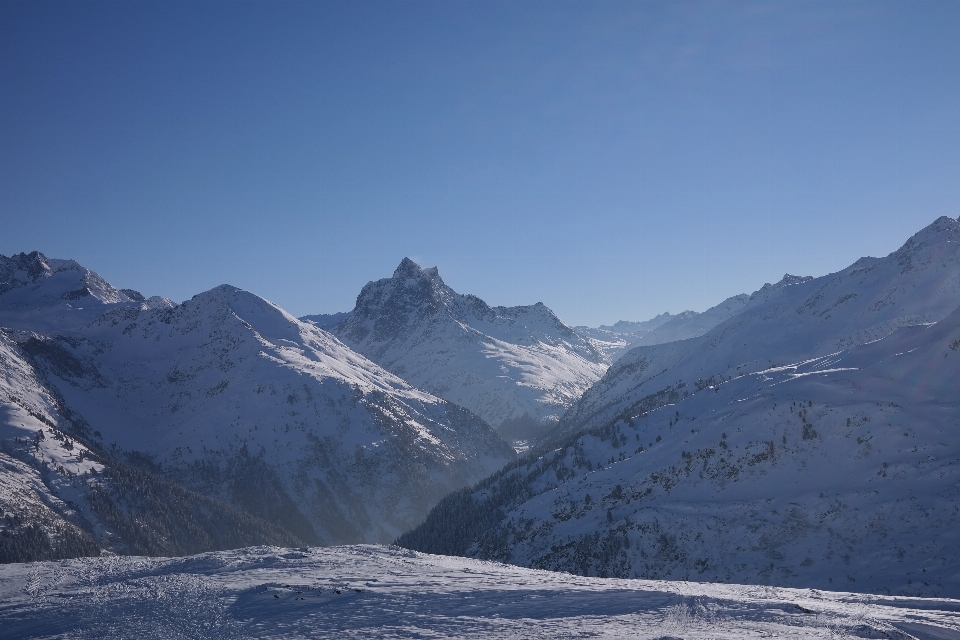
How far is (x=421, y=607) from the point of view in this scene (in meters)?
32.8

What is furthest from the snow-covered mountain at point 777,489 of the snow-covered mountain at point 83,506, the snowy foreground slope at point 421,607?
the snow-covered mountain at point 83,506

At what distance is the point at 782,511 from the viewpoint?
210ft

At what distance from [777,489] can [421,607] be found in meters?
51.6

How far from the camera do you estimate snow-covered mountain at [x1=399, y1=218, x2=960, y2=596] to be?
54.9 metres

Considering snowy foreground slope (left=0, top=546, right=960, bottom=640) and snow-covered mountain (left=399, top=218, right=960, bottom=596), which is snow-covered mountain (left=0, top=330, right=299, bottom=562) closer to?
snow-covered mountain (left=399, top=218, right=960, bottom=596)

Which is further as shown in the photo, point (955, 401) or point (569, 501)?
point (569, 501)

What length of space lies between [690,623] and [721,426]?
198ft

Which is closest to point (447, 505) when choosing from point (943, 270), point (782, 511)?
point (782, 511)

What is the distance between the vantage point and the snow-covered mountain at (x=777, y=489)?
2163 inches

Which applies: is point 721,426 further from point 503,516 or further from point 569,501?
point 503,516

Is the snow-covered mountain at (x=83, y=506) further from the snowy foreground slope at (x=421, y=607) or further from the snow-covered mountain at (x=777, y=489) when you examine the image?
the snowy foreground slope at (x=421, y=607)

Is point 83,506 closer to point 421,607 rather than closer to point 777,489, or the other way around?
point 421,607

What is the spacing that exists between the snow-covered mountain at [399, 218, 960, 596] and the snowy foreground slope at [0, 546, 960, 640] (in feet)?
76.2

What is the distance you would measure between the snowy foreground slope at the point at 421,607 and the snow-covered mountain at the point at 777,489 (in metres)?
23.2
